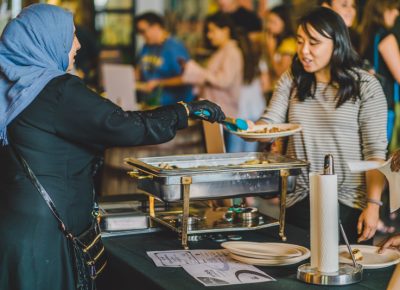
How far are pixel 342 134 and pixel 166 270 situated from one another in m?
0.89

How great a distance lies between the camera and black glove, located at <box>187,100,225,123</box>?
236cm

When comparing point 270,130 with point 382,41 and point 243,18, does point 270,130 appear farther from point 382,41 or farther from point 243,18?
point 243,18

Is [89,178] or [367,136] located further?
[367,136]

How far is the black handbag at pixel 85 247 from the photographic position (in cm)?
217

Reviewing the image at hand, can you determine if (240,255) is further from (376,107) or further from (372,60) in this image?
(372,60)

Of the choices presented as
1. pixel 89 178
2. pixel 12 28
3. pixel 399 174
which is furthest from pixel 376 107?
pixel 12 28

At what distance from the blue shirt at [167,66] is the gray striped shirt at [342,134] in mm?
3538

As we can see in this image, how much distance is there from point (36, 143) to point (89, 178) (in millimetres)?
214

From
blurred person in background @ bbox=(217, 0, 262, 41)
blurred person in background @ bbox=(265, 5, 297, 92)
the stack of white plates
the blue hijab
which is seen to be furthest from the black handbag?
blurred person in background @ bbox=(217, 0, 262, 41)

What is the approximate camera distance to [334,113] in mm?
2699

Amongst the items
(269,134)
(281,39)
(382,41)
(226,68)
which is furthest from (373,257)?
(281,39)

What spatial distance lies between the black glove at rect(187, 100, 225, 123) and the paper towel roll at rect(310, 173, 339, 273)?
554 millimetres

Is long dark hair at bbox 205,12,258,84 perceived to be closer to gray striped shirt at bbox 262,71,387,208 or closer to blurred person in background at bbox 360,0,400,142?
blurred person in background at bbox 360,0,400,142

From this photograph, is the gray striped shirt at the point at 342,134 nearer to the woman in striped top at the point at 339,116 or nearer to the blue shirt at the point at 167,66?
the woman in striped top at the point at 339,116
